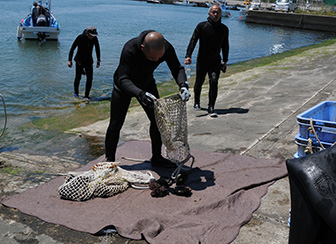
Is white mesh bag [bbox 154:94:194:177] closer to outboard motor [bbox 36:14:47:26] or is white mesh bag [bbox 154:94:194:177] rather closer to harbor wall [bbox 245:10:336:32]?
outboard motor [bbox 36:14:47:26]

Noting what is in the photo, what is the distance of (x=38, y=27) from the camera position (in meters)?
25.2

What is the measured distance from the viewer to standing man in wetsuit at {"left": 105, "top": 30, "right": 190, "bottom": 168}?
14.6 ft

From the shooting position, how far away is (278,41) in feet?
103

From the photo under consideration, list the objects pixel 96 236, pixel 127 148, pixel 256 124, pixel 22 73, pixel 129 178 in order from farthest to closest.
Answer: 1. pixel 22 73
2. pixel 256 124
3. pixel 127 148
4. pixel 129 178
5. pixel 96 236

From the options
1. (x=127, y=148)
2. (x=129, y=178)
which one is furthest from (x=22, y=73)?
(x=129, y=178)

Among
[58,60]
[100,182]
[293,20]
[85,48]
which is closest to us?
[100,182]

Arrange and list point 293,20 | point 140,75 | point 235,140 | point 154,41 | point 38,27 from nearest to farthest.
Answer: point 154,41
point 140,75
point 235,140
point 38,27
point 293,20

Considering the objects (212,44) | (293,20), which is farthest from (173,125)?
(293,20)

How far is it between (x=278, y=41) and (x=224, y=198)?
2914 cm

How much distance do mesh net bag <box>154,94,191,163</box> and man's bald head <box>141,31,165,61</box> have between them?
0.51m

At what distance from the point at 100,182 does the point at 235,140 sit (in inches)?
103

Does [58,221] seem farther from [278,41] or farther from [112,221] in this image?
[278,41]

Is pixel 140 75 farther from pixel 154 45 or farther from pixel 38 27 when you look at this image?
pixel 38 27

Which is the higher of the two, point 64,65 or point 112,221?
point 112,221
